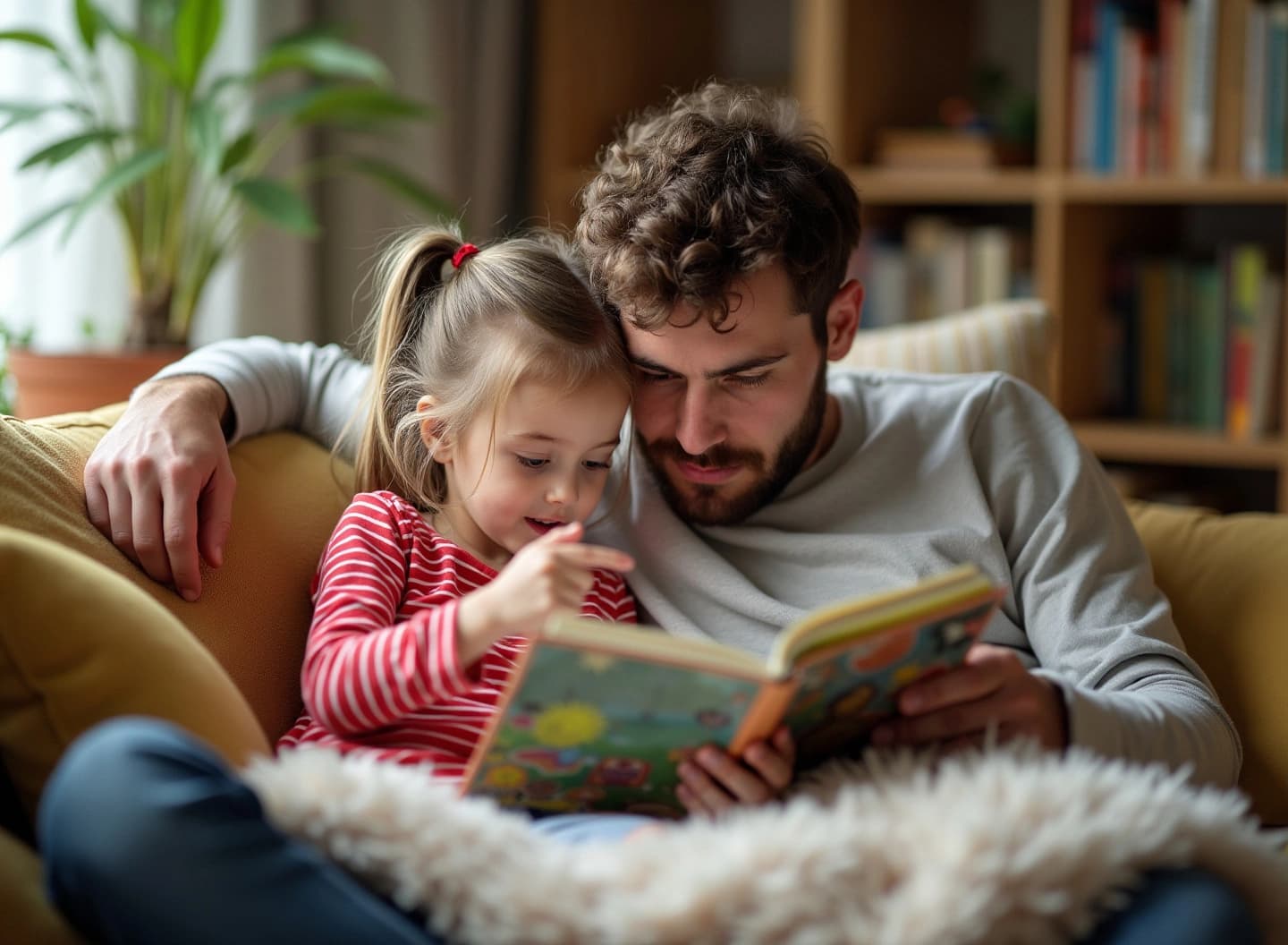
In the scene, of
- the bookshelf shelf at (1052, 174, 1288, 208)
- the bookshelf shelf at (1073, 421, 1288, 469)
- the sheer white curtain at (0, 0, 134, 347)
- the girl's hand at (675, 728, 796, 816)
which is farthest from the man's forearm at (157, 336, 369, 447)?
the bookshelf shelf at (1052, 174, 1288, 208)

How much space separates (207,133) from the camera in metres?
2.08

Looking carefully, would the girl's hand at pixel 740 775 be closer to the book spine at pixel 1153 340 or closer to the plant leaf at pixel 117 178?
the plant leaf at pixel 117 178

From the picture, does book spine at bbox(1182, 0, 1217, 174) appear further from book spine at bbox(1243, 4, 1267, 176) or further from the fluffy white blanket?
the fluffy white blanket

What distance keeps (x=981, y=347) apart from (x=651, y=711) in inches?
40.5

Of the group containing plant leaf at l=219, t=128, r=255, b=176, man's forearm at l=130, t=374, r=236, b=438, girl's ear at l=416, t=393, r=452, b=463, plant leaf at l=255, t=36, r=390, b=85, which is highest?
plant leaf at l=255, t=36, r=390, b=85

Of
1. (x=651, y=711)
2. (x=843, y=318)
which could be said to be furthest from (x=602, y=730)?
(x=843, y=318)

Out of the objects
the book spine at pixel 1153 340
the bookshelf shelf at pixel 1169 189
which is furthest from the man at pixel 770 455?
the book spine at pixel 1153 340

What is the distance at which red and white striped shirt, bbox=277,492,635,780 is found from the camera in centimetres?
109

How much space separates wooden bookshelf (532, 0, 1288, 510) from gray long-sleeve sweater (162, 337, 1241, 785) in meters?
1.05

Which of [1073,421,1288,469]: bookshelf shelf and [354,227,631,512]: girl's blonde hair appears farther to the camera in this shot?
[1073,421,1288,469]: bookshelf shelf

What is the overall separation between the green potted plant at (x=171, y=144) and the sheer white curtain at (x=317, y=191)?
0.07m

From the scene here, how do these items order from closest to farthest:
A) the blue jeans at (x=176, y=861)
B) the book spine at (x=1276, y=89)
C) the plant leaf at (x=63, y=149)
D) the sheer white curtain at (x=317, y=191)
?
the blue jeans at (x=176, y=861), the plant leaf at (x=63, y=149), the sheer white curtain at (x=317, y=191), the book spine at (x=1276, y=89)

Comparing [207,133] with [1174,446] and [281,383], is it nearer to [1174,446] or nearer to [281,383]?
[281,383]

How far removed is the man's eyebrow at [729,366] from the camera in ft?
4.51
